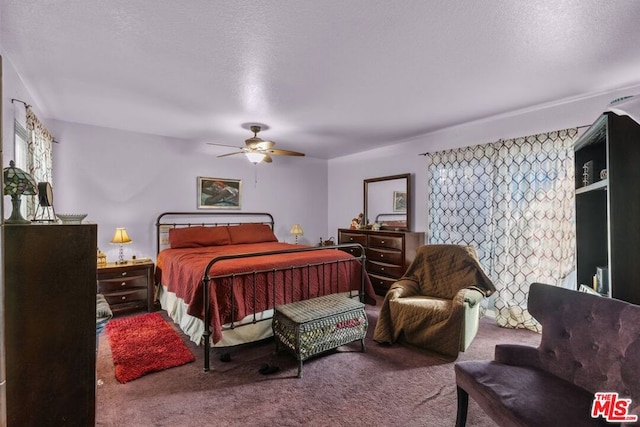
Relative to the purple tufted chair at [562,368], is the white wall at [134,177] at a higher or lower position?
higher

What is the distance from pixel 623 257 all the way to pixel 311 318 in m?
2.15

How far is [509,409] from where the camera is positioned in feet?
4.66

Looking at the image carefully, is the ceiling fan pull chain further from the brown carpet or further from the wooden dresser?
the brown carpet

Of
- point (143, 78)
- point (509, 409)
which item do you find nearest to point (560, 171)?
point (509, 409)

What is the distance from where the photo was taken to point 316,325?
8.53 ft

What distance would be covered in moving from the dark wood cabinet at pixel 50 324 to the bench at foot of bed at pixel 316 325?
1.36 metres

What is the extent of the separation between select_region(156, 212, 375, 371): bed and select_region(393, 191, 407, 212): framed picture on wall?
163cm

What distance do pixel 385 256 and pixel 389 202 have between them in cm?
100

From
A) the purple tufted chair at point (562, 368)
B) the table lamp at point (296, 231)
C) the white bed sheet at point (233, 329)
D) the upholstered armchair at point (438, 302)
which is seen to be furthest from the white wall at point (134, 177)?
the purple tufted chair at point (562, 368)

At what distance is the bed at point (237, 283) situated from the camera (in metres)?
2.71

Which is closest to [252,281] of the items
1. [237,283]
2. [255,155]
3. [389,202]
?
[237,283]

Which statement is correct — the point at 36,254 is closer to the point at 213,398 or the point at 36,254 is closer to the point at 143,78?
the point at 213,398

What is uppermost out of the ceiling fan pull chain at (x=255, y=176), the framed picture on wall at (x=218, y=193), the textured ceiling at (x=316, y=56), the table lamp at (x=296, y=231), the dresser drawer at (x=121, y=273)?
the textured ceiling at (x=316, y=56)

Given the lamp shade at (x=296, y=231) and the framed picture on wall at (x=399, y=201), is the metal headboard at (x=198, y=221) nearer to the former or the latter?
the lamp shade at (x=296, y=231)
